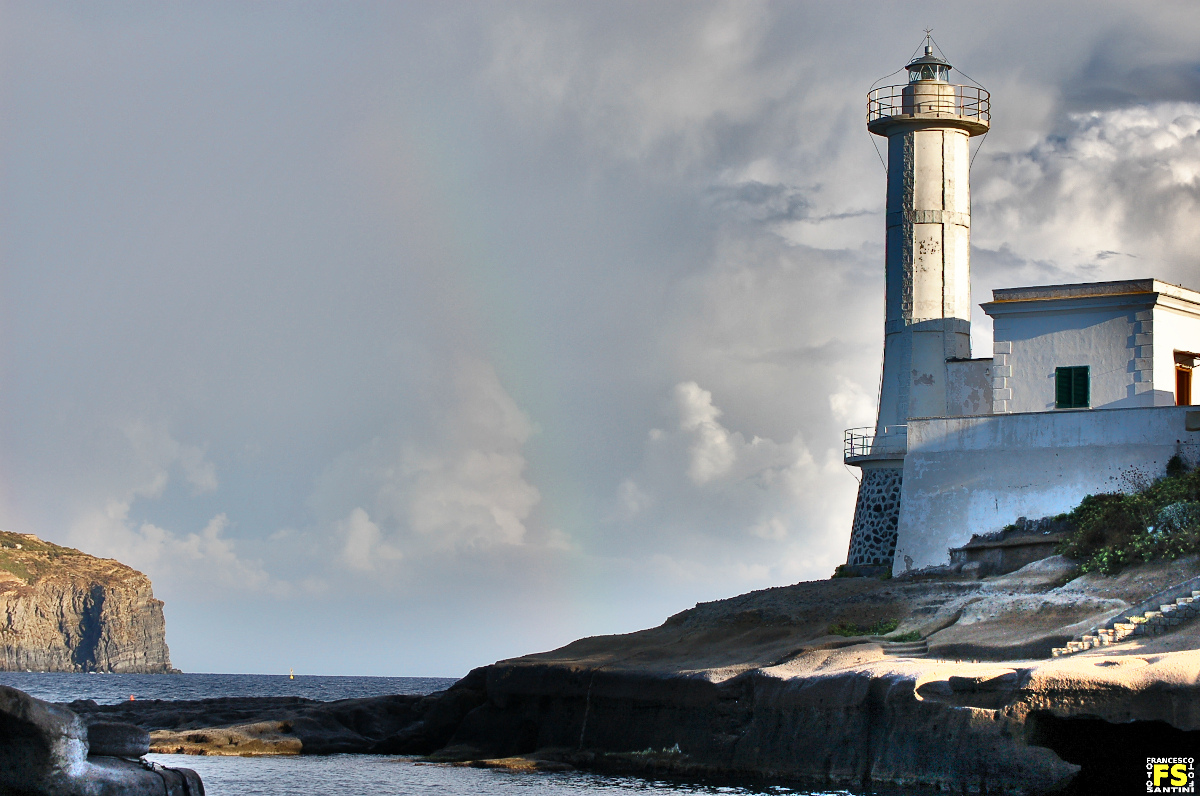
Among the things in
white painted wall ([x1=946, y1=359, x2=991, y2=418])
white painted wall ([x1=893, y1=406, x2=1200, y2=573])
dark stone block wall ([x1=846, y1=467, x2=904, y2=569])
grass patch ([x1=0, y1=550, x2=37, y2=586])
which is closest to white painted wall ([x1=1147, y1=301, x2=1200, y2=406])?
white painted wall ([x1=893, y1=406, x2=1200, y2=573])

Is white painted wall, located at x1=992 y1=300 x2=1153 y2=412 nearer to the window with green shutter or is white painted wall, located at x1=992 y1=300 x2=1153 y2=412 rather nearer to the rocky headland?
the window with green shutter

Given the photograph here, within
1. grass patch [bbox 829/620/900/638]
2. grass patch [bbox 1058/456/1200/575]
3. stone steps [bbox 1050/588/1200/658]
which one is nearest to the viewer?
stone steps [bbox 1050/588/1200/658]

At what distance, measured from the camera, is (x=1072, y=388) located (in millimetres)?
35312

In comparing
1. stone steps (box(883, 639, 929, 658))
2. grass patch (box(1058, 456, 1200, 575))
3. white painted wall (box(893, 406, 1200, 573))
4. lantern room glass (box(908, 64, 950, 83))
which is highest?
lantern room glass (box(908, 64, 950, 83))

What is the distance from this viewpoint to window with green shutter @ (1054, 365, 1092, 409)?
35.2m

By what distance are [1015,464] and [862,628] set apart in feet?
21.4

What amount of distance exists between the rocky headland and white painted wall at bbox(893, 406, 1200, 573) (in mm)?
1629

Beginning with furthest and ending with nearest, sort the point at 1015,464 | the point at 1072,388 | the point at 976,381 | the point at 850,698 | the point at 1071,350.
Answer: the point at 976,381 → the point at 1071,350 → the point at 1072,388 → the point at 1015,464 → the point at 850,698

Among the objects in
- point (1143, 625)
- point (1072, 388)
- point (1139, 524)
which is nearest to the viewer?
point (1143, 625)

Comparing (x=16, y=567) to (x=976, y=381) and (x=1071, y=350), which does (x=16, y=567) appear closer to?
(x=976, y=381)

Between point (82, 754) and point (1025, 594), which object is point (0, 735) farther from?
point (1025, 594)

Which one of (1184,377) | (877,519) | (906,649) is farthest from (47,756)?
(1184,377)

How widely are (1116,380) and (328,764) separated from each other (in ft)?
72.2

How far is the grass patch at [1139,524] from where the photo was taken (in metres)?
27.6
